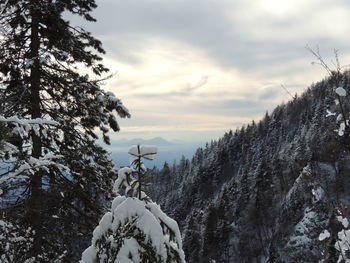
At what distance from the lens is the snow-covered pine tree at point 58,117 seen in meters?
8.17

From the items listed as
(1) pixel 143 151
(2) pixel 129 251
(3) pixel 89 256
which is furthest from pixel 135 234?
(1) pixel 143 151

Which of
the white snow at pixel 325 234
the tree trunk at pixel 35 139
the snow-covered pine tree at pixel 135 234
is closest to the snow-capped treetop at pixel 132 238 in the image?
the snow-covered pine tree at pixel 135 234

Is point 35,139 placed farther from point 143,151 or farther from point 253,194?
point 253,194

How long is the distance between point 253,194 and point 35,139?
96.0 meters

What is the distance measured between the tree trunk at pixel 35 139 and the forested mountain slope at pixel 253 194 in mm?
41048

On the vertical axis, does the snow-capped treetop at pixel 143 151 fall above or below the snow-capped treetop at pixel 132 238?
above

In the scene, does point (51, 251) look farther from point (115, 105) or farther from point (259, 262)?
point (259, 262)

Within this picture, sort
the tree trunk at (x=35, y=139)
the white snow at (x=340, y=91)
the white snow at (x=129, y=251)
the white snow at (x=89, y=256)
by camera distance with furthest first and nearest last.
A: the tree trunk at (x=35, y=139) < the white snow at (x=89, y=256) < the white snow at (x=129, y=251) < the white snow at (x=340, y=91)

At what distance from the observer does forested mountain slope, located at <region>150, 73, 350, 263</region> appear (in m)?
77.3

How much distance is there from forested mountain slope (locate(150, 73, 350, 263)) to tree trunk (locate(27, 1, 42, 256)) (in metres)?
41.0

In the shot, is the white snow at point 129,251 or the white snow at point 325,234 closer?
the white snow at point 129,251

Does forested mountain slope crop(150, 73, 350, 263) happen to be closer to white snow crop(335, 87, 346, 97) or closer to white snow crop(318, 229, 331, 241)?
white snow crop(318, 229, 331, 241)

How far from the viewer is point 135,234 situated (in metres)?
4.28

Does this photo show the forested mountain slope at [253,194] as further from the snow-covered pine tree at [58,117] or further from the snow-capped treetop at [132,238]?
the snow-capped treetop at [132,238]
